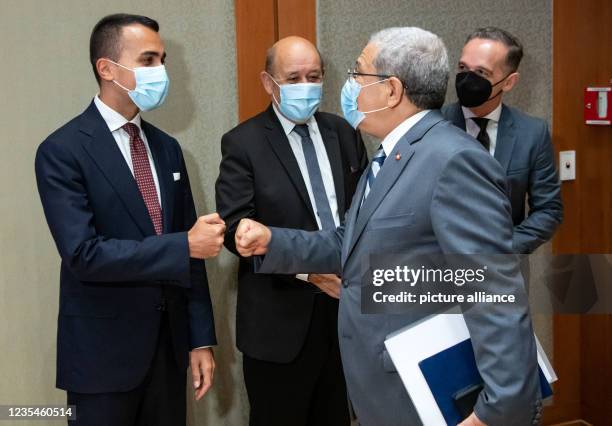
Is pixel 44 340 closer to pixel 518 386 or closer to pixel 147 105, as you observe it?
pixel 147 105

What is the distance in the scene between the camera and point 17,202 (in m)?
2.57

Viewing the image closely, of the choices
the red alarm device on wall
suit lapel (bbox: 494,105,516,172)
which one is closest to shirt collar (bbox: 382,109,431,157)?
suit lapel (bbox: 494,105,516,172)

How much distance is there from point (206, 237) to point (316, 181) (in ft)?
1.88

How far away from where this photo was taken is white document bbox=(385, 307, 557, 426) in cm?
153

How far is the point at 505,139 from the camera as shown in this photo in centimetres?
263

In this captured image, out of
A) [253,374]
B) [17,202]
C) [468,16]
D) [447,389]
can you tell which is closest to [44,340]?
[17,202]

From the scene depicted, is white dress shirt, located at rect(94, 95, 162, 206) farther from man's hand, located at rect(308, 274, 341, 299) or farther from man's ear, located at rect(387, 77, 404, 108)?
man's ear, located at rect(387, 77, 404, 108)

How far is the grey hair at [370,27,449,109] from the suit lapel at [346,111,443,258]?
0.07 m

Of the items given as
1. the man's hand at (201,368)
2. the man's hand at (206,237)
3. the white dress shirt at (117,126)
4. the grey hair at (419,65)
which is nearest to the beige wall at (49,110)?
the white dress shirt at (117,126)

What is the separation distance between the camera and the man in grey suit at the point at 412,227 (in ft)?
4.89

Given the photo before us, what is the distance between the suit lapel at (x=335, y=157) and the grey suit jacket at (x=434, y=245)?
2.11 feet

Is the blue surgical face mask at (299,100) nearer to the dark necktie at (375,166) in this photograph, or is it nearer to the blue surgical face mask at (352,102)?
the blue surgical face mask at (352,102)

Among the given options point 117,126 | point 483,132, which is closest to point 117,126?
point 117,126

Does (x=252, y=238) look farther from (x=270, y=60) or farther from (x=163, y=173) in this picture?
(x=270, y=60)
